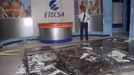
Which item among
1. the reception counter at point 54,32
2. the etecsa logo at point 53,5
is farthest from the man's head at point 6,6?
the etecsa logo at point 53,5

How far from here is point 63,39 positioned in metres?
7.18

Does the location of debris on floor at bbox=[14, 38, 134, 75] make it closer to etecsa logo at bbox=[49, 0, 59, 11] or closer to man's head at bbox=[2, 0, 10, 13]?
man's head at bbox=[2, 0, 10, 13]

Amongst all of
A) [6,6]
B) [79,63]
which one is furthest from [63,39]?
[79,63]

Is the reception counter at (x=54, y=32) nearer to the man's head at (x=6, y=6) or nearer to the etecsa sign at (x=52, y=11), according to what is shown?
the etecsa sign at (x=52, y=11)

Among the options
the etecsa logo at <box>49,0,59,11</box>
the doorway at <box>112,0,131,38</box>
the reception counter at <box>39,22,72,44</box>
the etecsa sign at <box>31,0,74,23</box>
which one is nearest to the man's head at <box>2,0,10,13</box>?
the etecsa sign at <box>31,0,74,23</box>

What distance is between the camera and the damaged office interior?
4.09 metres

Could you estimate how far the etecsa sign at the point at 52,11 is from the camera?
769 cm

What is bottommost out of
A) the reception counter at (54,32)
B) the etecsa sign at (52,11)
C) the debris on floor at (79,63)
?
the debris on floor at (79,63)

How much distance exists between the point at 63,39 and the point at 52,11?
158 cm

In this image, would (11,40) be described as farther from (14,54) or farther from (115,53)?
(115,53)

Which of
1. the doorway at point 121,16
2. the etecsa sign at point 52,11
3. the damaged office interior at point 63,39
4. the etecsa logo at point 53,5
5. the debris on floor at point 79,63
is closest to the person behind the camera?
the debris on floor at point 79,63

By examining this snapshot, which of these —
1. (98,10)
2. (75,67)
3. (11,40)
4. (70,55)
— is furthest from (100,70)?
(98,10)

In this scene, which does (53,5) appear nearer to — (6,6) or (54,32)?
(54,32)

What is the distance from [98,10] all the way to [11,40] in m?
4.40
